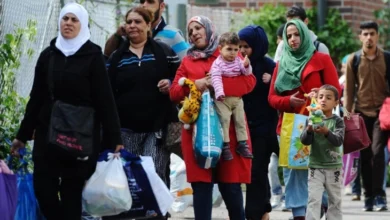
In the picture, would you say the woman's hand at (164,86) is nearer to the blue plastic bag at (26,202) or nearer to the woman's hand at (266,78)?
the blue plastic bag at (26,202)

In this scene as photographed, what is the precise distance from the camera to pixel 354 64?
45.0 ft

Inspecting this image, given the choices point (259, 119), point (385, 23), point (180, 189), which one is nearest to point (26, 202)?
point (259, 119)

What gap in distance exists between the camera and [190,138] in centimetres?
957

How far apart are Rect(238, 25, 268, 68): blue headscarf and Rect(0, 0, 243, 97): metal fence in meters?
1.47

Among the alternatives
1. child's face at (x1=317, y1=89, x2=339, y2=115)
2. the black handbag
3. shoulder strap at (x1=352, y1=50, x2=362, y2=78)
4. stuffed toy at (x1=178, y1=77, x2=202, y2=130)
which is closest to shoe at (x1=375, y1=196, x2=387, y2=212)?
shoulder strap at (x1=352, y1=50, x2=362, y2=78)

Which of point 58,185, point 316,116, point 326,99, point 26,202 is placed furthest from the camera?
point 326,99

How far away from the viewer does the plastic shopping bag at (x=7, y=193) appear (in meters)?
8.20

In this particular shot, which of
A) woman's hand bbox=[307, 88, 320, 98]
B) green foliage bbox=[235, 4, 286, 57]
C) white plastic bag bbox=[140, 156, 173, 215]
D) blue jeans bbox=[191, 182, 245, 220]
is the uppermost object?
green foliage bbox=[235, 4, 286, 57]

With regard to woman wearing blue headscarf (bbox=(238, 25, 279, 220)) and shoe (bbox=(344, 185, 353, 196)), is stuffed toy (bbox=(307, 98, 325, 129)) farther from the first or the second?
shoe (bbox=(344, 185, 353, 196))

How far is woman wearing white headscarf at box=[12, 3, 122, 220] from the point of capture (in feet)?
27.4

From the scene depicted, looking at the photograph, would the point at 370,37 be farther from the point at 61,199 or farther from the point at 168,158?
the point at 61,199

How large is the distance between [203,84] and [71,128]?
1.55m

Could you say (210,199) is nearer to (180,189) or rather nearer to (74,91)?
(74,91)

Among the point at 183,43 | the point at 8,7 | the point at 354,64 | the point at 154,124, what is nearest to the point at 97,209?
the point at 154,124
